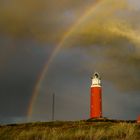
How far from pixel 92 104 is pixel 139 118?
847 inches

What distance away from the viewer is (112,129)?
1396 inches

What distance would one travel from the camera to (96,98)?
73.7 meters

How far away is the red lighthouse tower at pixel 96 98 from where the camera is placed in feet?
238

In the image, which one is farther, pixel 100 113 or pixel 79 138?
pixel 100 113

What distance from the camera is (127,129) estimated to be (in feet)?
107

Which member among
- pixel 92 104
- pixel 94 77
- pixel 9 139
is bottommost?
pixel 9 139

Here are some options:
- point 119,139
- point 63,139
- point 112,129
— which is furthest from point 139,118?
point 119,139

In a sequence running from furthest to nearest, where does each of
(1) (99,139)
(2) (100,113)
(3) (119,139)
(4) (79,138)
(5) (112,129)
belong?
(2) (100,113), (5) (112,129), (4) (79,138), (1) (99,139), (3) (119,139)

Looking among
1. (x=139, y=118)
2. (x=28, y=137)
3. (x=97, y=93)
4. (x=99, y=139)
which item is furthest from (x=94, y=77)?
(x=99, y=139)

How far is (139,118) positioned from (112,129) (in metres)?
17.9

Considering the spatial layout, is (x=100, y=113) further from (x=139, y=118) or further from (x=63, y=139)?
(x=63, y=139)

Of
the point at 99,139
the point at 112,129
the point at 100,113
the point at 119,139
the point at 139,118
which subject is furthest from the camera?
the point at 100,113

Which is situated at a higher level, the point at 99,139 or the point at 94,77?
A: the point at 94,77

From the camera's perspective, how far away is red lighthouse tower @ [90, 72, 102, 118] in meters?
72.5
